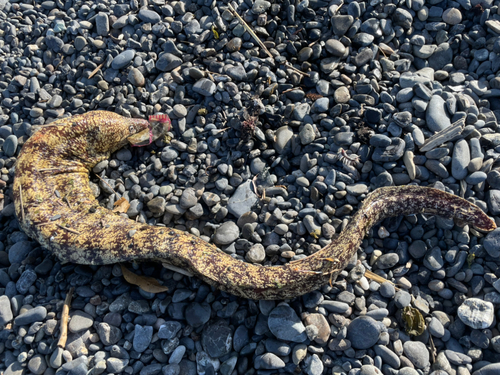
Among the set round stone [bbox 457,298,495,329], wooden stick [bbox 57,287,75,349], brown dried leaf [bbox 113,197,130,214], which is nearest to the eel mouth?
brown dried leaf [bbox 113,197,130,214]

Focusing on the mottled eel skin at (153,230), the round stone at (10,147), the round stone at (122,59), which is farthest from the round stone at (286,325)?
the round stone at (10,147)

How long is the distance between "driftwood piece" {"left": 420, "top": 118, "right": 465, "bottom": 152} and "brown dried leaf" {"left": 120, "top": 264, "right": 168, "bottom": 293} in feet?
12.3

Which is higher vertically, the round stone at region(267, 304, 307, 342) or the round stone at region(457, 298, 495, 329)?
the round stone at region(457, 298, 495, 329)

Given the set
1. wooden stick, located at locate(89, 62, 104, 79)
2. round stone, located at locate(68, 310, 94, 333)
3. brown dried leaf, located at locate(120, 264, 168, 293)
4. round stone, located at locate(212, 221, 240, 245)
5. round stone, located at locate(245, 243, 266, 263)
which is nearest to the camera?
round stone, located at locate(68, 310, 94, 333)

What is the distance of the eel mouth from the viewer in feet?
16.7

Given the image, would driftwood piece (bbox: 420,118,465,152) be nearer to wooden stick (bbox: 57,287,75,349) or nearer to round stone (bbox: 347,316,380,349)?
round stone (bbox: 347,316,380,349)

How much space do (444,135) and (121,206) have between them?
4.32 meters

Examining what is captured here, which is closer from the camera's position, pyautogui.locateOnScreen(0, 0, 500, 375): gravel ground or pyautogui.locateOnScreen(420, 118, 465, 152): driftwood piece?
pyautogui.locateOnScreen(0, 0, 500, 375): gravel ground

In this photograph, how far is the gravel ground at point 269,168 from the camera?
405cm

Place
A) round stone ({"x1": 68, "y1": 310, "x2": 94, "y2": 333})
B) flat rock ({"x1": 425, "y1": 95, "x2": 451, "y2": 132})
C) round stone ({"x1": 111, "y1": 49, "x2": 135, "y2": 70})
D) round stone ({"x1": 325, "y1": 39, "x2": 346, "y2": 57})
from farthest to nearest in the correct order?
round stone ({"x1": 111, "y1": 49, "x2": 135, "y2": 70}) < round stone ({"x1": 325, "y1": 39, "x2": 346, "y2": 57}) < flat rock ({"x1": 425, "y1": 95, "x2": 451, "y2": 132}) < round stone ({"x1": 68, "y1": 310, "x2": 94, "y2": 333})

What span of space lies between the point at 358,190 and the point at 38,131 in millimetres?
4462

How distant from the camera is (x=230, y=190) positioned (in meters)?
4.91

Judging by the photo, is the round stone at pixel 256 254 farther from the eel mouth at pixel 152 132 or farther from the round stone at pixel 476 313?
the round stone at pixel 476 313

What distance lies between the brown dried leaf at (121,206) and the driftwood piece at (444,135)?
13.0 feet
